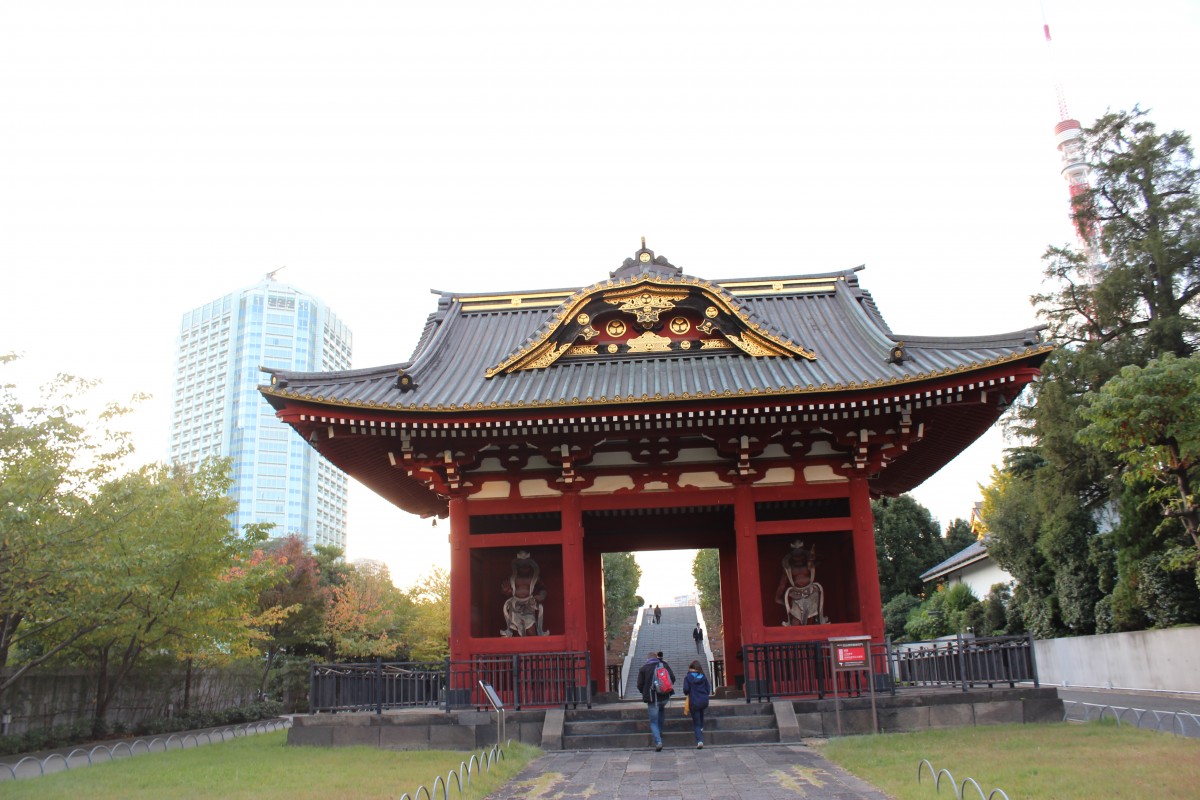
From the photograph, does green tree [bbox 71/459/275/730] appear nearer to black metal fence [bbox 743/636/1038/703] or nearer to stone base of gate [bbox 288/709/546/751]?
stone base of gate [bbox 288/709/546/751]

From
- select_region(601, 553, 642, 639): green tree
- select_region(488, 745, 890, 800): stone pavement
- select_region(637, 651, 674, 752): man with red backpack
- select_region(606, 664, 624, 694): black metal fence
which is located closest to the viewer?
select_region(488, 745, 890, 800): stone pavement

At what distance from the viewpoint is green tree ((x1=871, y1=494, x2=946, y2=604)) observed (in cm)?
5334

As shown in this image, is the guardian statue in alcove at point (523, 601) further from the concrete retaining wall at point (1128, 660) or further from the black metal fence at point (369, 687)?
the concrete retaining wall at point (1128, 660)

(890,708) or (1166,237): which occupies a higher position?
(1166,237)

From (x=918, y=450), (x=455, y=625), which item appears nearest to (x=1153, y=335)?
(x=918, y=450)

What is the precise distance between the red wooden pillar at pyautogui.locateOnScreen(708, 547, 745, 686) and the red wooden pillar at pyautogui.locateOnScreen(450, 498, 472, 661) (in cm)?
598

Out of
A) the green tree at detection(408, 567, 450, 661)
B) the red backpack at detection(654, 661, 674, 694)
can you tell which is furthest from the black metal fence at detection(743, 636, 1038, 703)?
the green tree at detection(408, 567, 450, 661)

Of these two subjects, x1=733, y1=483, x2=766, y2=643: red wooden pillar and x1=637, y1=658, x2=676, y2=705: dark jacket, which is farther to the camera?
x1=733, y1=483, x2=766, y2=643: red wooden pillar

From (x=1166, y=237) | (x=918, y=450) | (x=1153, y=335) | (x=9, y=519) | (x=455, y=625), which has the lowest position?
(x=455, y=625)

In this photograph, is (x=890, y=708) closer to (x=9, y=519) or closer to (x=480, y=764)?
(x=480, y=764)

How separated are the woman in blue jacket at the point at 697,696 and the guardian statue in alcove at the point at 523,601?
454 centimetres

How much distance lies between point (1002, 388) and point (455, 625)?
389 inches

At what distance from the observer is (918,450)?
16.5 m

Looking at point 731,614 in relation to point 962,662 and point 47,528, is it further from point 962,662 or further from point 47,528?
point 47,528
